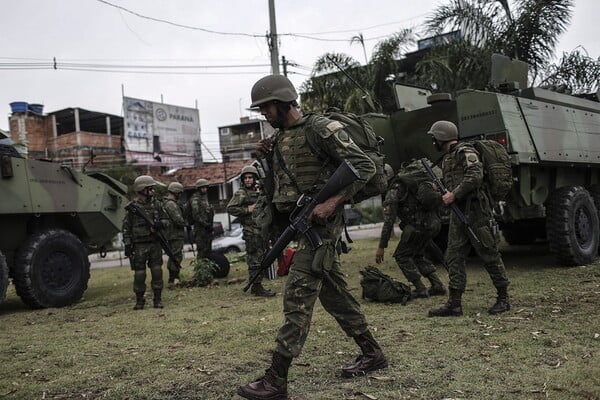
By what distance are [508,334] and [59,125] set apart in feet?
109

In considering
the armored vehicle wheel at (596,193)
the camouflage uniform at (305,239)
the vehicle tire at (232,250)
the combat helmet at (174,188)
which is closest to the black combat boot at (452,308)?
the camouflage uniform at (305,239)

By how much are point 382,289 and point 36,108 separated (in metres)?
31.0

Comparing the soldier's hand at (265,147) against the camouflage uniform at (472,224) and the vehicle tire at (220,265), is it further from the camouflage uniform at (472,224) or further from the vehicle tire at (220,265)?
the vehicle tire at (220,265)

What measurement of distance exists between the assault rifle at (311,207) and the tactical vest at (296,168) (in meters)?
0.08

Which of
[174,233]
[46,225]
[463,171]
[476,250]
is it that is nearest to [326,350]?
[476,250]

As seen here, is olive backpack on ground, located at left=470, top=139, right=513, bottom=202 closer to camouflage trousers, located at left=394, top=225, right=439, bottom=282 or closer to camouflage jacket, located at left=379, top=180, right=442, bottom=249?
camouflage jacket, located at left=379, top=180, right=442, bottom=249

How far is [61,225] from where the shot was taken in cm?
826

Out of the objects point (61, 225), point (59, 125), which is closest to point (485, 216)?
point (61, 225)

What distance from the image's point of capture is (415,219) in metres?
6.15

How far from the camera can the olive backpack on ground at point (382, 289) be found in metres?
5.82

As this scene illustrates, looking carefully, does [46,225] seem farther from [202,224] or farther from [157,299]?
[202,224]

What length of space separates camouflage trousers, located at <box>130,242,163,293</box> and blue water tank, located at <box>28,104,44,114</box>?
28.3 m

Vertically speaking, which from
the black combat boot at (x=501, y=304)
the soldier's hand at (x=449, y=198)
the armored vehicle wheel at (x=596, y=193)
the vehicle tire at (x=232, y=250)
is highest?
the soldier's hand at (x=449, y=198)

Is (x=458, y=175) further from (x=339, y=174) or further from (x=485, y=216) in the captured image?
(x=339, y=174)
